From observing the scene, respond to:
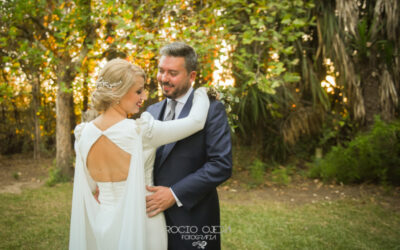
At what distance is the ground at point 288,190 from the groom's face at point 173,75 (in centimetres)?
421

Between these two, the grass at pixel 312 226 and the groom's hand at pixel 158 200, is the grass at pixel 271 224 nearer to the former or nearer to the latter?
the grass at pixel 312 226

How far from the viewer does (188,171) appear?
1.95 meters

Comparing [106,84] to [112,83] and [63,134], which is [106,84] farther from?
[63,134]

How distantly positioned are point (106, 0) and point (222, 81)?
2.43 m

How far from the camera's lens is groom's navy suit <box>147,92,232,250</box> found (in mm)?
1856

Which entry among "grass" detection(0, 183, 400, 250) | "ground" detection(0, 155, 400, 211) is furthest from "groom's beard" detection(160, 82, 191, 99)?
"ground" detection(0, 155, 400, 211)

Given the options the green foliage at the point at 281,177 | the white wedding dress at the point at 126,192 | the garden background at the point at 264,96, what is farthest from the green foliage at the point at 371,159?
the white wedding dress at the point at 126,192

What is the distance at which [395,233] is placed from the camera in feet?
13.8

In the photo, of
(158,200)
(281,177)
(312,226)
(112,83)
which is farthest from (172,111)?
Result: (281,177)

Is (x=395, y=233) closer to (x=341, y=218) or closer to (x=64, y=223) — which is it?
(x=341, y=218)

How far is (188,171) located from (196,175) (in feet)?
0.33

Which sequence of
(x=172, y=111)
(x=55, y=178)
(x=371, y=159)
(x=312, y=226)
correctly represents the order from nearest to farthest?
(x=172, y=111), (x=312, y=226), (x=371, y=159), (x=55, y=178)

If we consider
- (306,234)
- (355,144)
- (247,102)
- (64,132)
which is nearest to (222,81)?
(247,102)

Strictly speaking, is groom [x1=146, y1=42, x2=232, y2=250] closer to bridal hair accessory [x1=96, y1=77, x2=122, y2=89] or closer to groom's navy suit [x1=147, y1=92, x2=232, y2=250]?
groom's navy suit [x1=147, y1=92, x2=232, y2=250]
